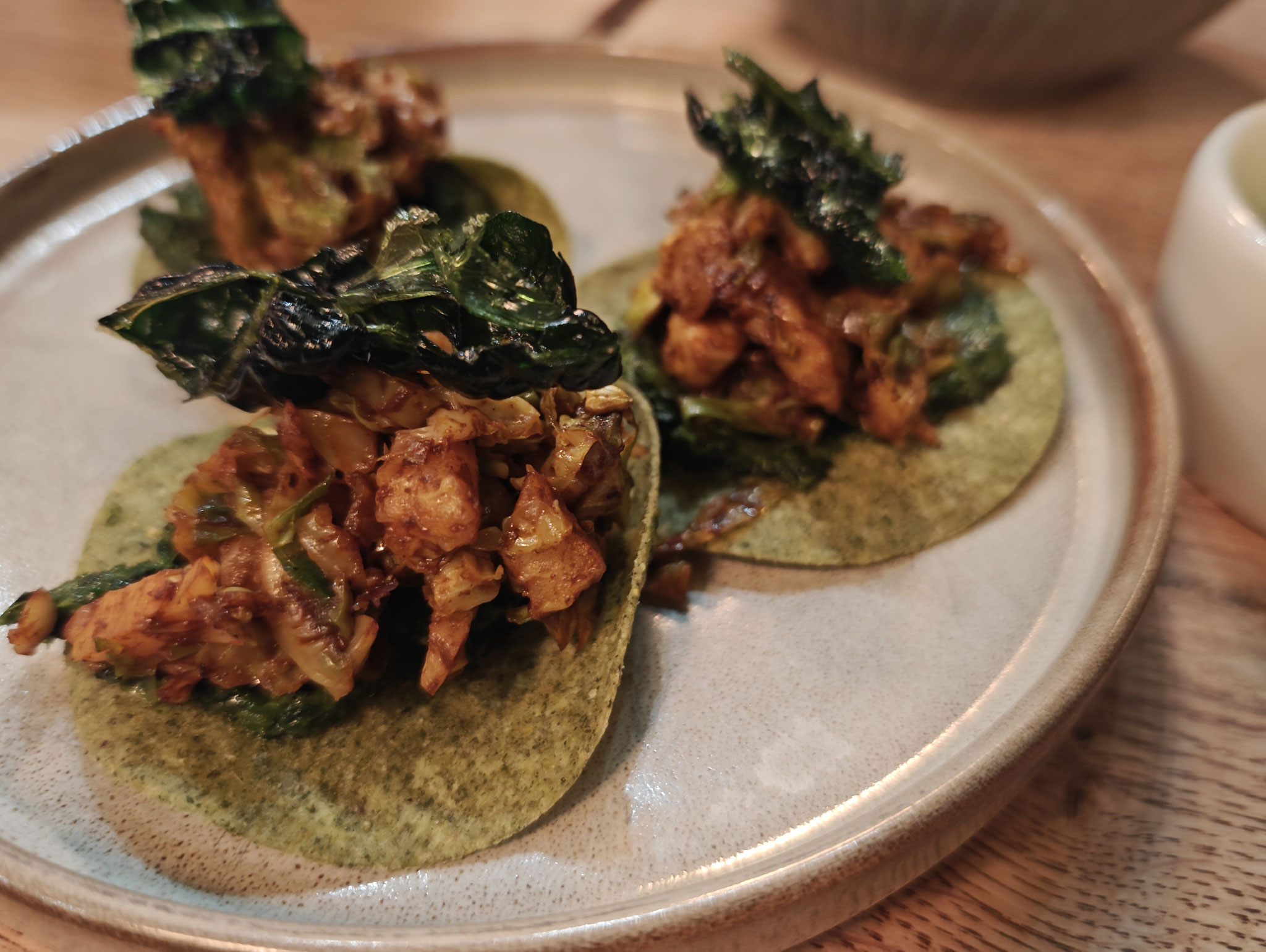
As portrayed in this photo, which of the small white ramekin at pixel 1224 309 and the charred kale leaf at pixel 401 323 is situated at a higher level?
the charred kale leaf at pixel 401 323

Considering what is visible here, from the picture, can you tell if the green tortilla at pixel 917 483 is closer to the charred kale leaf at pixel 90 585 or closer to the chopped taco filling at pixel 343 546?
the chopped taco filling at pixel 343 546

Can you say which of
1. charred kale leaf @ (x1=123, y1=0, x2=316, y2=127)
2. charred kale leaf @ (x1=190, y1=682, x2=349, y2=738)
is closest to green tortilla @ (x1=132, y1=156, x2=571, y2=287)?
charred kale leaf @ (x1=123, y1=0, x2=316, y2=127)

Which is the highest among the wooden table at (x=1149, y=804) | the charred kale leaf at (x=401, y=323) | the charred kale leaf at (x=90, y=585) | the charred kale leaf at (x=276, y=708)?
the charred kale leaf at (x=401, y=323)

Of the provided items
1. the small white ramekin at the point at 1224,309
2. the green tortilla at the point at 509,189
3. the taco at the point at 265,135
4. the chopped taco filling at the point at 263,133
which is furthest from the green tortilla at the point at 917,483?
the chopped taco filling at the point at 263,133

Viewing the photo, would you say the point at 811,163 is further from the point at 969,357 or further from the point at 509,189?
the point at 509,189

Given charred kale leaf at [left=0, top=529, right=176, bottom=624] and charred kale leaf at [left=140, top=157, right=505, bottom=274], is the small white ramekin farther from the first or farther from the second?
charred kale leaf at [left=0, top=529, right=176, bottom=624]

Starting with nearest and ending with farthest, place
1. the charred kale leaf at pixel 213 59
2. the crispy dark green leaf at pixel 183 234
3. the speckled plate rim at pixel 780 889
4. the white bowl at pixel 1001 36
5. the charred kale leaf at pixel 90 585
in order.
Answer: the speckled plate rim at pixel 780 889 → the charred kale leaf at pixel 90 585 → the charred kale leaf at pixel 213 59 → the crispy dark green leaf at pixel 183 234 → the white bowl at pixel 1001 36
